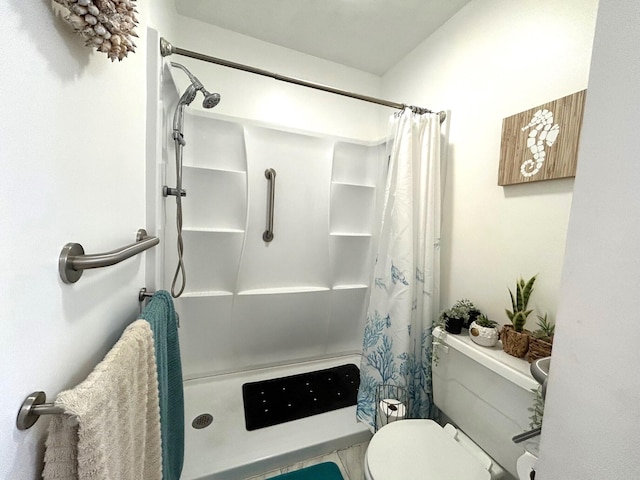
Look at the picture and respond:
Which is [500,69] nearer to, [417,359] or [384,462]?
[417,359]

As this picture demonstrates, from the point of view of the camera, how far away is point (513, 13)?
3.86 feet

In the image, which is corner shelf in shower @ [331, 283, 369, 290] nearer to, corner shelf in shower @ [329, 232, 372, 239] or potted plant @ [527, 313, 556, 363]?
corner shelf in shower @ [329, 232, 372, 239]

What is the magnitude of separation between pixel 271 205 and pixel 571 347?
165 cm

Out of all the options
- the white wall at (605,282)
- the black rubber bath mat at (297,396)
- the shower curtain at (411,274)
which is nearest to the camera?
the white wall at (605,282)

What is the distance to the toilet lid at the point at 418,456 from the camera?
0.88m

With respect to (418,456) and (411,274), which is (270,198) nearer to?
(411,274)

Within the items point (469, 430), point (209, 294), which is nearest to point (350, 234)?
point (209, 294)

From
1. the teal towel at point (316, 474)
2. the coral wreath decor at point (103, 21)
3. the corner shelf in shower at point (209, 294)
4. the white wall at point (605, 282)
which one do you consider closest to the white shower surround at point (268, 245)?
the corner shelf in shower at point (209, 294)

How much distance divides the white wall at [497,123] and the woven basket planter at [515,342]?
5.7 inches

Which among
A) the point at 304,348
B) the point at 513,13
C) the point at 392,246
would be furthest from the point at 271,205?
the point at 513,13

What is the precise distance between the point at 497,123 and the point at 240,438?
2.15 meters

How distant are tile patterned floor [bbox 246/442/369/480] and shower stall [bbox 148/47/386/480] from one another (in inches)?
1.4

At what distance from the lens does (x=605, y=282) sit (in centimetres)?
33

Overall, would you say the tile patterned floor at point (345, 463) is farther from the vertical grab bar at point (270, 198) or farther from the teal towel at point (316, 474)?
the vertical grab bar at point (270, 198)
